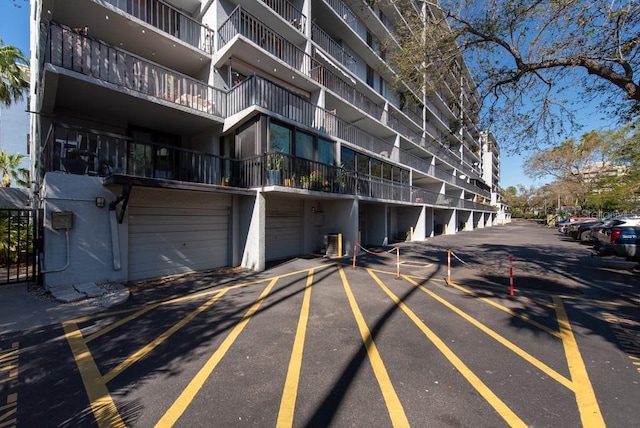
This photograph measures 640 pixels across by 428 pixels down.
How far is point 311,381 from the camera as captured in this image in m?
3.13

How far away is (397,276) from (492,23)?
26.2 feet

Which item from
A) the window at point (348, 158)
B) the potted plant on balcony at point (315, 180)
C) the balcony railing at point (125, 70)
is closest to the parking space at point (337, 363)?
the potted plant on balcony at point (315, 180)

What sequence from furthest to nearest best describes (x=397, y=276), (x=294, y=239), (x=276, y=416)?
(x=294, y=239), (x=397, y=276), (x=276, y=416)

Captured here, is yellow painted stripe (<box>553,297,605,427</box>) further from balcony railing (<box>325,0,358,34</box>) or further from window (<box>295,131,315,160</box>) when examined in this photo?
balcony railing (<box>325,0,358,34</box>)

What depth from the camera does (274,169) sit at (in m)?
9.34

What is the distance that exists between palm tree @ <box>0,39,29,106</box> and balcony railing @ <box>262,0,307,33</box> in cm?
1317

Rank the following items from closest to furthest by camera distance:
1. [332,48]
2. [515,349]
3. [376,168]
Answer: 1. [515,349]
2. [332,48]
3. [376,168]

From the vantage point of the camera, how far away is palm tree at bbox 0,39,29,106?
12.8 meters

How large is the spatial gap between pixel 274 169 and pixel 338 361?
7047mm

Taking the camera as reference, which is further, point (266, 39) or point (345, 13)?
point (345, 13)

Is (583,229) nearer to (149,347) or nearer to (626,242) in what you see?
(626,242)

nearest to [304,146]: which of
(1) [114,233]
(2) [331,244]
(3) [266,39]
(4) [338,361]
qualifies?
(2) [331,244]

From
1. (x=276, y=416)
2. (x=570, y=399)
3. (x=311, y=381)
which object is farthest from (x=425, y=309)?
(x=276, y=416)

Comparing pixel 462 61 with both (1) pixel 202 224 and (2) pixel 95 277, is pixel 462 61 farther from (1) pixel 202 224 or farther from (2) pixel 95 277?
(2) pixel 95 277
